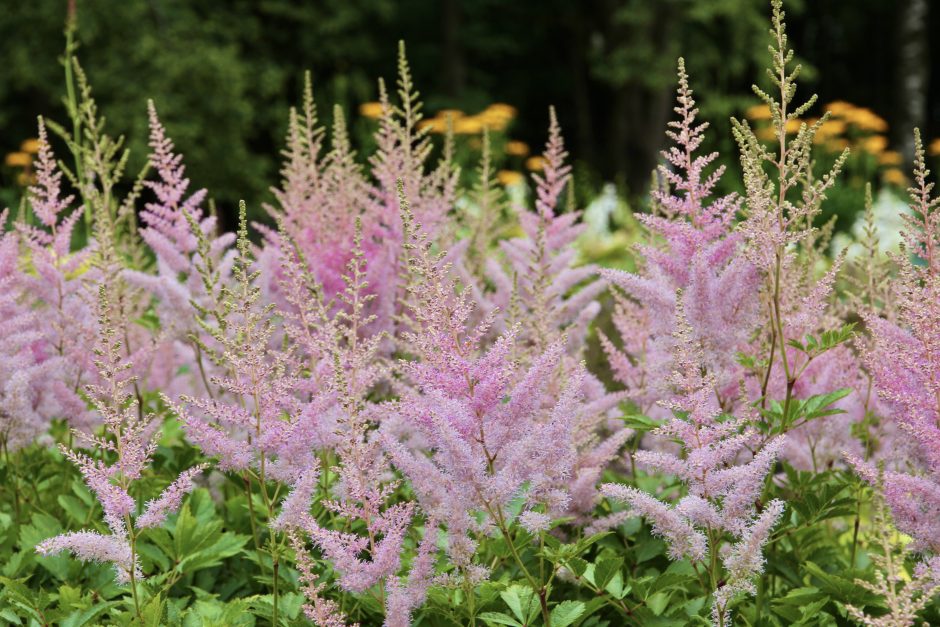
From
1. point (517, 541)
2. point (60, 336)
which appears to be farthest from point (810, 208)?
point (60, 336)

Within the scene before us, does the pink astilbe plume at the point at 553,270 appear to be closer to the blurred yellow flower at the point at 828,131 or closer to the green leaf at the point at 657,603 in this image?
the green leaf at the point at 657,603

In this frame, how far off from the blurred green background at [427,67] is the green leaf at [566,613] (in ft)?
27.1

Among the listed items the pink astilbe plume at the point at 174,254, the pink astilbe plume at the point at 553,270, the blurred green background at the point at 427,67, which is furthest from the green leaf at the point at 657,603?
the blurred green background at the point at 427,67

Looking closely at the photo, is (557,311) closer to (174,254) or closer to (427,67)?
(174,254)

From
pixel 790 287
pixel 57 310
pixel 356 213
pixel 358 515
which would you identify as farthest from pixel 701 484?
pixel 57 310

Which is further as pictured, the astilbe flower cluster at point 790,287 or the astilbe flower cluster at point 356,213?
the astilbe flower cluster at point 356,213

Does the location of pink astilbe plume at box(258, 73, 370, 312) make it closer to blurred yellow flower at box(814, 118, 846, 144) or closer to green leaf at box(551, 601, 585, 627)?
green leaf at box(551, 601, 585, 627)

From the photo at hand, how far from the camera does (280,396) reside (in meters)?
2.27

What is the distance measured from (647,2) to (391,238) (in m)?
16.2

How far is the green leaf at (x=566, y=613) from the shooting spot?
87.5 inches

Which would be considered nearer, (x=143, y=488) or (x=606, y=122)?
(x=143, y=488)

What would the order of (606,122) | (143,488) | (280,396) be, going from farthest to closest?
(606,122) → (143,488) → (280,396)

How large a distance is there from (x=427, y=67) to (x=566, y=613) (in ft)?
79.5

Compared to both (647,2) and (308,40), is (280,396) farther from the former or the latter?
(308,40)
